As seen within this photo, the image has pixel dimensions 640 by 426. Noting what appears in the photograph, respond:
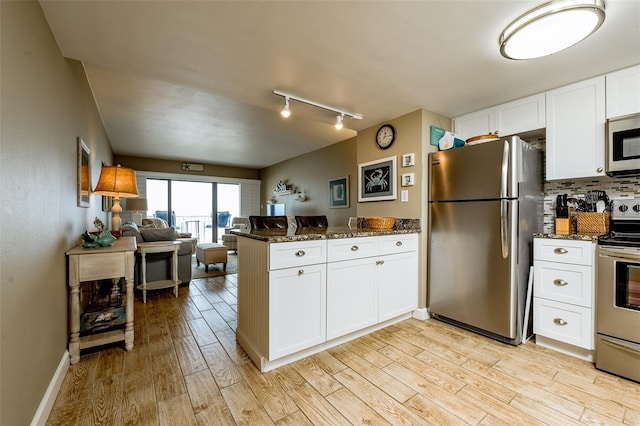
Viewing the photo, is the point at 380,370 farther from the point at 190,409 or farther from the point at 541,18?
the point at 541,18

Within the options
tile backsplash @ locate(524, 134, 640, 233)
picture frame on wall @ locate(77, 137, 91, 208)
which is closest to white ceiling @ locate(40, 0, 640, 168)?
picture frame on wall @ locate(77, 137, 91, 208)

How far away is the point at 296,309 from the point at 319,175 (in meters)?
4.21

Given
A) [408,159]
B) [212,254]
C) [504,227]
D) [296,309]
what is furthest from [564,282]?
[212,254]

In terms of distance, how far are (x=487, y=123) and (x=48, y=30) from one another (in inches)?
143

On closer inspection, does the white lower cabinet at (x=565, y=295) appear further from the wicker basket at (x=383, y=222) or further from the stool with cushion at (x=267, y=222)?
the stool with cushion at (x=267, y=222)

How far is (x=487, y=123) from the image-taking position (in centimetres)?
286

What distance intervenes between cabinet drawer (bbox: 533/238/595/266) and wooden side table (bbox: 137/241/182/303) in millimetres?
4057

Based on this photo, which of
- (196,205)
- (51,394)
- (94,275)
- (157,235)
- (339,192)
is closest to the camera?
(51,394)

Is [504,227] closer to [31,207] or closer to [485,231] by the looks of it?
[485,231]

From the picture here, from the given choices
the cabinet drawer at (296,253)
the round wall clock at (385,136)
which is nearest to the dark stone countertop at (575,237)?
the round wall clock at (385,136)

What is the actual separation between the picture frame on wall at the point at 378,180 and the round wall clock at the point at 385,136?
18cm

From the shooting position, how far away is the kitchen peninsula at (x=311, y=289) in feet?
6.13

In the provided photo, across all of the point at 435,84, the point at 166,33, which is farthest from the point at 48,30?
the point at 435,84

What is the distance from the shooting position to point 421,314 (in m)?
2.88
